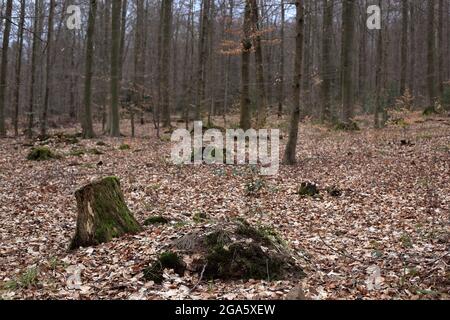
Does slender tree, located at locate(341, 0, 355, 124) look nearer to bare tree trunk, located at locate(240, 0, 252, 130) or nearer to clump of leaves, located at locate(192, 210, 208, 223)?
bare tree trunk, located at locate(240, 0, 252, 130)

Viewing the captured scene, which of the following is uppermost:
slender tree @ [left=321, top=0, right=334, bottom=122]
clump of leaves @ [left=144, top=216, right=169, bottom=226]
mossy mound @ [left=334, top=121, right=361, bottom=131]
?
slender tree @ [left=321, top=0, right=334, bottom=122]

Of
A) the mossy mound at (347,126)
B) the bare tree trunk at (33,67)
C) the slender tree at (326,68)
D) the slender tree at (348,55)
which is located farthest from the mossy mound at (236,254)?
the slender tree at (326,68)

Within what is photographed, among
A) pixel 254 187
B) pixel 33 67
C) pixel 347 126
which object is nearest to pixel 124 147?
pixel 33 67

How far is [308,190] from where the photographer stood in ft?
33.7

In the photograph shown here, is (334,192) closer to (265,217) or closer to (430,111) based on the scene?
(265,217)

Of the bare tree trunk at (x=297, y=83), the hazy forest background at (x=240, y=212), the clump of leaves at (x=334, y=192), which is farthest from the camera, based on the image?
the bare tree trunk at (x=297, y=83)

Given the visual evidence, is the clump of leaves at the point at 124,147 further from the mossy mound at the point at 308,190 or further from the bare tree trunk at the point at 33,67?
the mossy mound at the point at 308,190

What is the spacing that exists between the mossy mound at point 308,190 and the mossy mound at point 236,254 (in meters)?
4.08

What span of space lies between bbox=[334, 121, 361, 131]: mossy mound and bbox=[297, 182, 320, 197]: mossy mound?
34.6 ft

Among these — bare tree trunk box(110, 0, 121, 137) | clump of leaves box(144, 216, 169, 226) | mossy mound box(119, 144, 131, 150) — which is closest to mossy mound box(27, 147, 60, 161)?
mossy mound box(119, 144, 131, 150)

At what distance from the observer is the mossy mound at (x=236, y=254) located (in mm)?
5609

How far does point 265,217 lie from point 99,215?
318cm

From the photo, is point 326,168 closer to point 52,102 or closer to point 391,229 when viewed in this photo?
point 391,229

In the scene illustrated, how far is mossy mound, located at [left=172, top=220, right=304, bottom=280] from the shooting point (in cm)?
561
